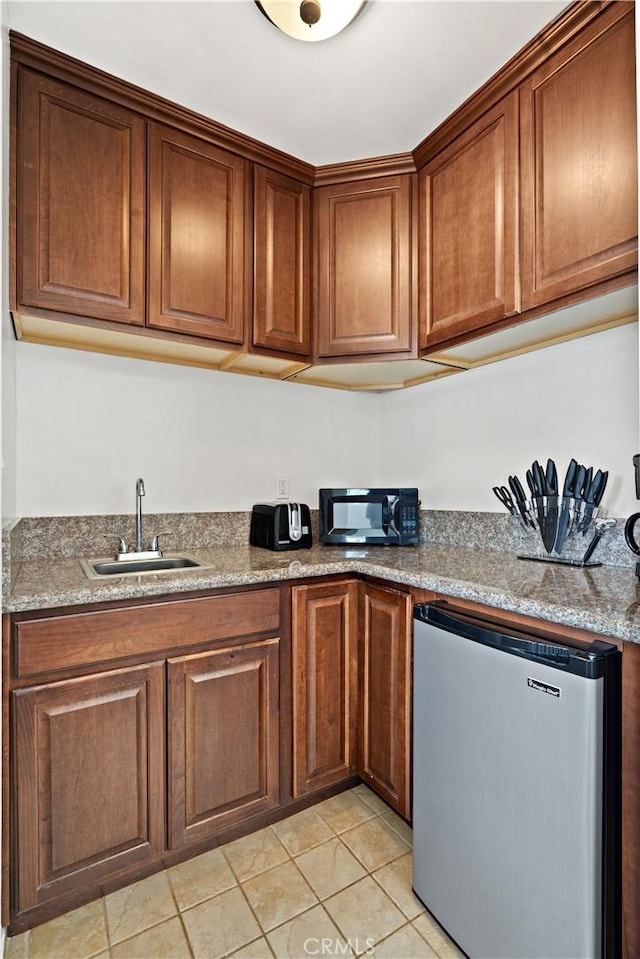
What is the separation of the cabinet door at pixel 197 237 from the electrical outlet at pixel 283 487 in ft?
2.31

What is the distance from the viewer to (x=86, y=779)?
128 centimetres

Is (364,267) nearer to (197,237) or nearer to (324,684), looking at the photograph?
(197,237)

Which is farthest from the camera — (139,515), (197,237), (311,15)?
(139,515)

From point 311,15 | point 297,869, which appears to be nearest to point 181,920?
point 297,869

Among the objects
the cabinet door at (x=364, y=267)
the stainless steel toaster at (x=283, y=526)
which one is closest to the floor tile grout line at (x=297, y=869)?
the stainless steel toaster at (x=283, y=526)

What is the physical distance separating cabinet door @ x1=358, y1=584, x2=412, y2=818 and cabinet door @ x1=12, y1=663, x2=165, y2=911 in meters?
0.69

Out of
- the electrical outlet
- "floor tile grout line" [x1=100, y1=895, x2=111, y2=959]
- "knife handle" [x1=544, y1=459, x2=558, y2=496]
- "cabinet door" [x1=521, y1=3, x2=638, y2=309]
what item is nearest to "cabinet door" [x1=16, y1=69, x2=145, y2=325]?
the electrical outlet

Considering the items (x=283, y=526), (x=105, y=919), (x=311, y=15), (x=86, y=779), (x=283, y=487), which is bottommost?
(x=105, y=919)

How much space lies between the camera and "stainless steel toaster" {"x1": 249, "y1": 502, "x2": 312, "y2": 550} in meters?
1.94

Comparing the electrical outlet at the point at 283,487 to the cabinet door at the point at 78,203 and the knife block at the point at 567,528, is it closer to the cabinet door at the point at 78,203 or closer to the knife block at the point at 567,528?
the cabinet door at the point at 78,203

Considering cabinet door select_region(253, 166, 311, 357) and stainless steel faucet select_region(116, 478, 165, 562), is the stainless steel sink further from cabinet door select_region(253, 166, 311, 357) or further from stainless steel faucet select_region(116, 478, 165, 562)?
cabinet door select_region(253, 166, 311, 357)

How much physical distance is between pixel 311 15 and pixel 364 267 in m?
0.80

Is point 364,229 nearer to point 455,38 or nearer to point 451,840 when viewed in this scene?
point 455,38

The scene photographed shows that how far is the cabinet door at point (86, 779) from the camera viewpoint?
1.20 meters
